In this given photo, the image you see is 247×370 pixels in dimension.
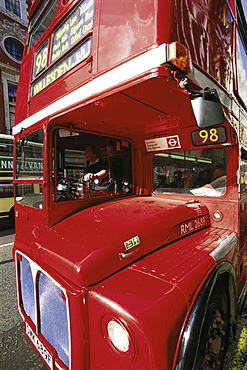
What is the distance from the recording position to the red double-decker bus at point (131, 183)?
51.1 inches

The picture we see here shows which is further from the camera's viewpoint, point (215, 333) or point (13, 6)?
point (13, 6)

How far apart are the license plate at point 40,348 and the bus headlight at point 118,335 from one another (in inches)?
32.7

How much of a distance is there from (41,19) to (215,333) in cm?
402

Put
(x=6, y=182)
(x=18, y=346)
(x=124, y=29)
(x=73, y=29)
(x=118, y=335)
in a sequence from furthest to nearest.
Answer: (x=6, y=182) < (x=18, y=346) < (x=73, y=29) < (x=124, y=29) < (x=118, y=335)

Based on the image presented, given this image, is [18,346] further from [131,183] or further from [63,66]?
[63,66]

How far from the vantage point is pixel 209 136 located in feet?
8.16

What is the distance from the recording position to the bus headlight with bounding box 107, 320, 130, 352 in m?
1.15

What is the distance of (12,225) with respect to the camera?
777 centimetres

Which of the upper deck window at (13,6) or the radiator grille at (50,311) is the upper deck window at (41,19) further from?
the upper deck window at (13,6)

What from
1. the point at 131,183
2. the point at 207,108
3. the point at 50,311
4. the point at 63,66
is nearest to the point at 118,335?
the point at 50,311

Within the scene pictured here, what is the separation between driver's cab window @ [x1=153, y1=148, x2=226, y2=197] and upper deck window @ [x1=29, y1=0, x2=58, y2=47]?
2.22 metres

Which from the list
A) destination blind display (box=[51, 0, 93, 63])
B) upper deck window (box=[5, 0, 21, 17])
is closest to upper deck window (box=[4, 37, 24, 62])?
upper deck window (box=[5, 0, 21, 17])

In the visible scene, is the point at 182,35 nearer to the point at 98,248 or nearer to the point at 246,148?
the point at 98,248

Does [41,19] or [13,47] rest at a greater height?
[13,47]
